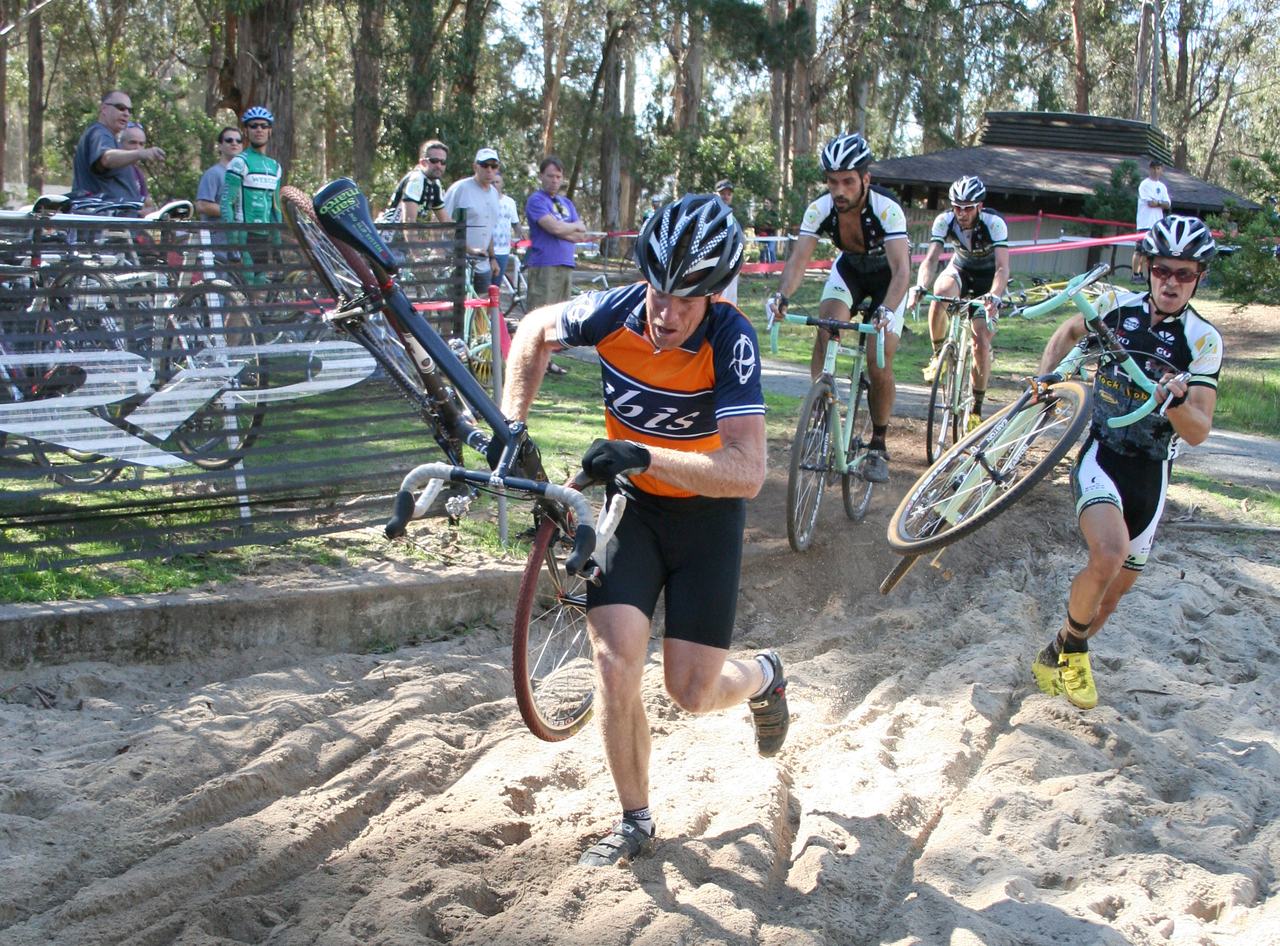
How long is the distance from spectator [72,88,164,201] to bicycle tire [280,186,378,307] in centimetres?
493

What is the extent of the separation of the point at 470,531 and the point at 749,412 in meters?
3.98

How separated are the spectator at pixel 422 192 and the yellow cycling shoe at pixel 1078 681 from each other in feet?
29.6

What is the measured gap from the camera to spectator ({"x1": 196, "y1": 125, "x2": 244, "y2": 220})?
11273mm

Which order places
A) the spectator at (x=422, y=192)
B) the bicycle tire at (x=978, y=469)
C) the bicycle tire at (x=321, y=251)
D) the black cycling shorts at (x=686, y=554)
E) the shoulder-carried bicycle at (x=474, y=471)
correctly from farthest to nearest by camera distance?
the spectator at (x=422, y=192)
the bicycle tire at (x=978, y=469)
the bicycle tire at (x=321, y=251)
the black cycling shorts at (x=686, y=554)
the shoulder-carried bicycle at (x=474, y=471)

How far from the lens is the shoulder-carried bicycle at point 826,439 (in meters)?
7.77

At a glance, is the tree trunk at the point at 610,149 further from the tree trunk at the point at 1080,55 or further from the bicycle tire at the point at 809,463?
the bicycle tire at the point at 809,463

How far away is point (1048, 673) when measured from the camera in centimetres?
624

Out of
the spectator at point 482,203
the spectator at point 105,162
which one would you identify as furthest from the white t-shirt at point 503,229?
the spectator at point 105,162

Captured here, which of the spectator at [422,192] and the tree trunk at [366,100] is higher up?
the tree trunk at [366,100]

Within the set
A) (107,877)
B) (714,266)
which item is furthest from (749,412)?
(107,877)

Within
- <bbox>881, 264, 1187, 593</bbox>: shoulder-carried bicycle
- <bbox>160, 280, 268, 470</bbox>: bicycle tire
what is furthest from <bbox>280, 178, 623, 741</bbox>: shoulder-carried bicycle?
<bbox>881, 264, 1187, 593</bbox>: shoulder-carried bicycle

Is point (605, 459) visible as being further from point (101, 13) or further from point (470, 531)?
point (101, 13)

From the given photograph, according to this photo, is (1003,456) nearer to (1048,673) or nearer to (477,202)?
(1048,673)

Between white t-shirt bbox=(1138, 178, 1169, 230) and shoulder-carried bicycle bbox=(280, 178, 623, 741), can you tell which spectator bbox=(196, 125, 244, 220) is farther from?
white t-shirt bbox=(1138, 178, 1169, 230)
